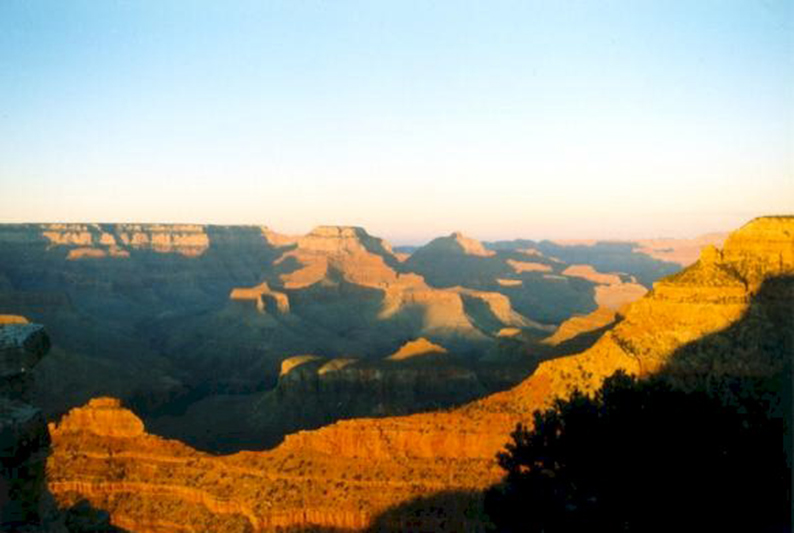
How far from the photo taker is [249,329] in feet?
414

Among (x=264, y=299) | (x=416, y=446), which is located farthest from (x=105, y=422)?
(x=264, y=299)

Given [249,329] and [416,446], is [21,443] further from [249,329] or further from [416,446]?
[249,329]

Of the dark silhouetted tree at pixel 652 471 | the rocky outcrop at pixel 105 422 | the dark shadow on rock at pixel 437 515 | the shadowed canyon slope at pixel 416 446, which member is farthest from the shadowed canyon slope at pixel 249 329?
the dark silhouetted tree at pixel 652 471

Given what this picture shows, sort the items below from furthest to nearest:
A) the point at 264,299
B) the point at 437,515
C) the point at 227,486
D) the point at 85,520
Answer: the point at 264,299, the point at 227,486, the point at 437,515, the point at 85,520

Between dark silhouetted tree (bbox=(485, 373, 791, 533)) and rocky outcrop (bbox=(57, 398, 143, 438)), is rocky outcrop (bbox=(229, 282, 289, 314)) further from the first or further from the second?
dark silhouetted tree (bbox=(485, 373, 791, 533))

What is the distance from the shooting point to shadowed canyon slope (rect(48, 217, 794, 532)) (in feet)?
112

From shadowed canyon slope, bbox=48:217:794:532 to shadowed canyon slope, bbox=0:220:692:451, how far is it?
2085cm

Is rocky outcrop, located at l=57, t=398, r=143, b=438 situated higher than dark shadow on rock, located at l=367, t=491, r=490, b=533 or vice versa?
rocky outcrop, located at l=57, t=398, r=143, b=438

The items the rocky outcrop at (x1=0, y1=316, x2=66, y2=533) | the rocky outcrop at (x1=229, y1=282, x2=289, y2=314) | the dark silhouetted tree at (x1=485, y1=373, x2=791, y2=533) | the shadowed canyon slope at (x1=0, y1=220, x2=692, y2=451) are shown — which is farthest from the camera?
the rocky outcrop at (x1=229, y1=282, x2=289, y2=314)

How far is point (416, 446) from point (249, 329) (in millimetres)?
93130

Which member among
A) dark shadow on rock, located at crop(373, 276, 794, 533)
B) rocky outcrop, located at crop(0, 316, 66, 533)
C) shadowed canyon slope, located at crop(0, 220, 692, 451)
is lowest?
shadowed canyon slope, located at crop(0, 220, 692, 451)

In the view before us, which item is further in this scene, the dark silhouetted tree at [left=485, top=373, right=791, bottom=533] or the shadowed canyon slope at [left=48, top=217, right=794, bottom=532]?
the shadowed canyon slope at [left=48, top=217, right=794, bottom=532]

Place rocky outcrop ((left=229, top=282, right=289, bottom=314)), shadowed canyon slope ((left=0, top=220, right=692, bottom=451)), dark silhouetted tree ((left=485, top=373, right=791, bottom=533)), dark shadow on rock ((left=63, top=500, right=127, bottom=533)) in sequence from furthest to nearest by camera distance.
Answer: rocky outcrop ((left=229, top=282, right=289, bottom=314)) < shadowed canyon slope ((left=0, top=220, right=692, bottom=451)) < dark silhouetted tree ((left=485, top=373, right=791, bottom=533)) < dark shadow on rock ((left=63, top=500, right=127, bottom=533))

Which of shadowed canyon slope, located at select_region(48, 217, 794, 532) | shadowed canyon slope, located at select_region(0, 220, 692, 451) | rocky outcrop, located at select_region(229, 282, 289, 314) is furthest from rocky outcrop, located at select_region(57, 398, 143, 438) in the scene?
rocky outcrop, located at select_region(229, 282, 289, 314)
